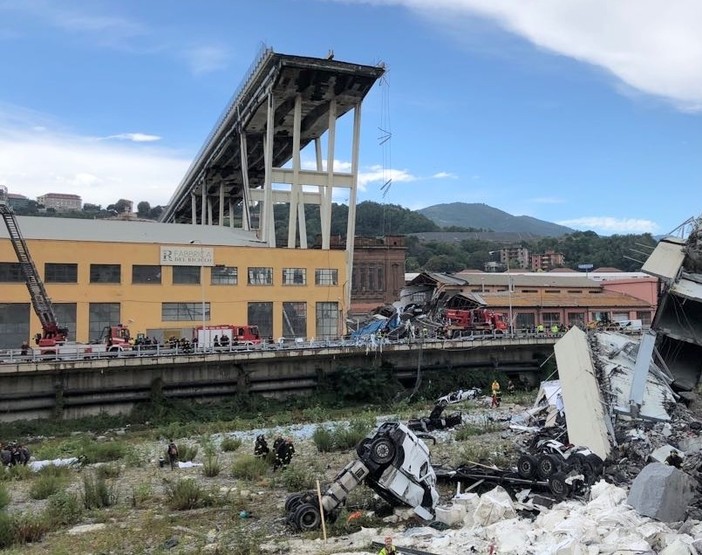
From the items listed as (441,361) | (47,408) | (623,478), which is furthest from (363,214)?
(623,478)

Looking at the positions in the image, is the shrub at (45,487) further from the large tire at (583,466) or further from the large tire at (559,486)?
the large tire at (583,466)

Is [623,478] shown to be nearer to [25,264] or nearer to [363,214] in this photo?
[25,264]

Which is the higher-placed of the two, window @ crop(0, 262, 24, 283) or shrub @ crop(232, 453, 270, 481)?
window @ crop(0, 262, 24, 283)

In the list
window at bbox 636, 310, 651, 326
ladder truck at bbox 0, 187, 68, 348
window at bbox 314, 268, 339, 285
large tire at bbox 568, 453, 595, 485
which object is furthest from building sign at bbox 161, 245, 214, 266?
window at bbox 636, 310, 651, 326

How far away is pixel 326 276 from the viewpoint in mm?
40781

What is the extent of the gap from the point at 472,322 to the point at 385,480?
29026mm

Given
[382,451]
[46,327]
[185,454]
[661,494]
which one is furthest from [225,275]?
[661,494]

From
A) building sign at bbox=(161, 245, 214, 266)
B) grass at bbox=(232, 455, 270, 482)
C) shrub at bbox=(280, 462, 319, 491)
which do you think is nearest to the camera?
shrub at bbox=(280, 462, 319, 491)

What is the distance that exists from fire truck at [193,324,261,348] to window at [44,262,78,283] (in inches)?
318

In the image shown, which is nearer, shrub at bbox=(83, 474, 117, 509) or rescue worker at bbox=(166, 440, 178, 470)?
shrub at bbox=(83, 474, 117, 509)

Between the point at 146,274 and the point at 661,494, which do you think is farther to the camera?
the point at 146,274

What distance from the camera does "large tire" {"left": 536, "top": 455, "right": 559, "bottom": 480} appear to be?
12349 mm

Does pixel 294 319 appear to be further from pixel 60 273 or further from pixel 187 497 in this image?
pixel 187 497

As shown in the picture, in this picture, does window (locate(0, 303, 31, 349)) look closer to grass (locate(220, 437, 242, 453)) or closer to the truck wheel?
grass (locate(220, 437, 242, 453))
